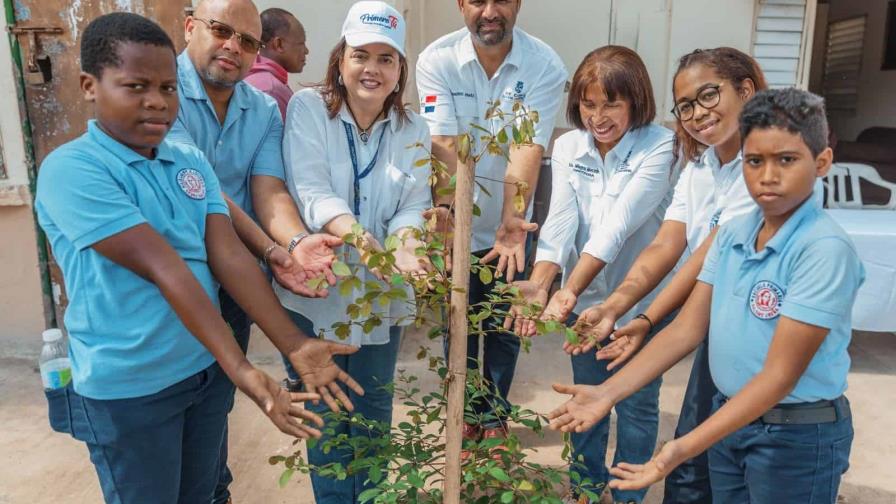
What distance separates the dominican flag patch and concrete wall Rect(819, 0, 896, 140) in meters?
7.10

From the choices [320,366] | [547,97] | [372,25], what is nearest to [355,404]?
[320,366]

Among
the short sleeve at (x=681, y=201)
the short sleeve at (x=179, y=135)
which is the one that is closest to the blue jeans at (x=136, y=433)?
the short sleeve at (x=179, y=135)

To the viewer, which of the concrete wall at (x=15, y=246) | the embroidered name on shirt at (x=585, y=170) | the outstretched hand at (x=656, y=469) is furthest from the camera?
the concrete wall at (x=15, y=246)

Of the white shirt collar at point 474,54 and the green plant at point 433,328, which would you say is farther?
the white shirt collar at point 474,54

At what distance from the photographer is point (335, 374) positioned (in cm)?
172

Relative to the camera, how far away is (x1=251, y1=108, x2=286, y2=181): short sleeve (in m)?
2.15

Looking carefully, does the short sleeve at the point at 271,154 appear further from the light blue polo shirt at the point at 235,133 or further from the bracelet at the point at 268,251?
the bracelet at the point at 268,251

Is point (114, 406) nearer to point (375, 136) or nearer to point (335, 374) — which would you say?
point (335, 374)

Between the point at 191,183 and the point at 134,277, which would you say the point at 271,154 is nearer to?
the point at 191,183

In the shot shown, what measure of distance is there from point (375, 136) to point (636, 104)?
87 cm

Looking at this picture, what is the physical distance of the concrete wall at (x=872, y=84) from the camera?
25.9 feet

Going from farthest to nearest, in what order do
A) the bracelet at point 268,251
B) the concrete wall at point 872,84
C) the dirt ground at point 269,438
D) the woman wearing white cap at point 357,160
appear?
the concrete wall at point 872,84 < the dirt ground at point 269,438 < the woman wearing white cap at point 357,160 < the bracelet at point 268,251

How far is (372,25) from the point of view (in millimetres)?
2029

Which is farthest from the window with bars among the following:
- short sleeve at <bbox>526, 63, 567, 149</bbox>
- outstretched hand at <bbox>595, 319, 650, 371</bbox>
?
outstretched hand at <bbox>595, 319, 650, 371</bbox>
